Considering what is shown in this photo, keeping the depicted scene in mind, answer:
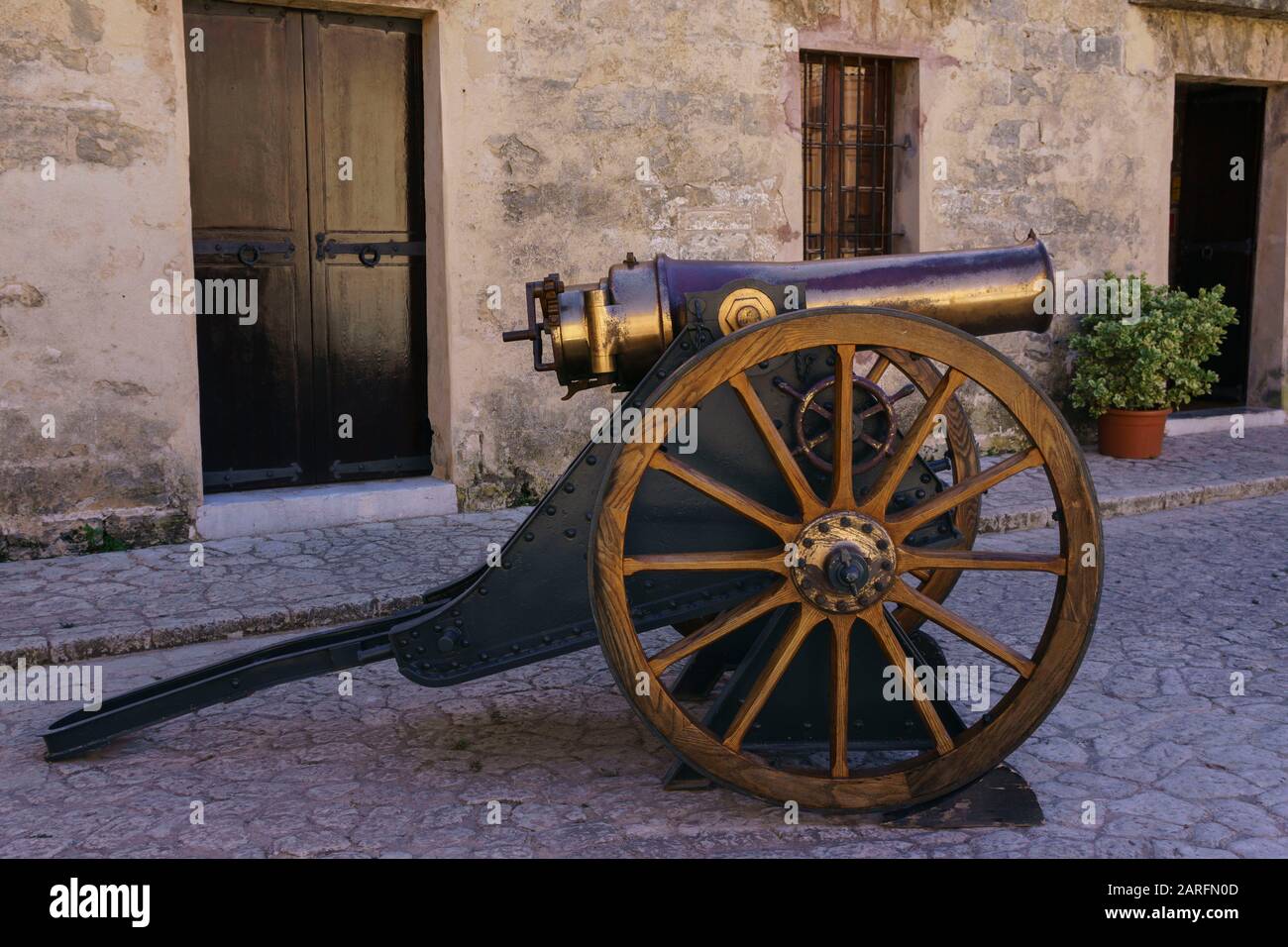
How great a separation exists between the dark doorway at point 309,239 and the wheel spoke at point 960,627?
14.3 feet

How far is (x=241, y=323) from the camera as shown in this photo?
22.1 ft

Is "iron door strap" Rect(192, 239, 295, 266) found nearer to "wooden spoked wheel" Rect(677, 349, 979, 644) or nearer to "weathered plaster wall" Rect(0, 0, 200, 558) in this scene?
"weathered plaster wall" Rect(0, 0, 200, 558)

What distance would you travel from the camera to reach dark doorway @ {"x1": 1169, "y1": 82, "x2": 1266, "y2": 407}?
405 inches

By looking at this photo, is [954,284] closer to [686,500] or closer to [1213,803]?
[686,500]

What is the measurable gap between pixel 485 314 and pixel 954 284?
3.82m

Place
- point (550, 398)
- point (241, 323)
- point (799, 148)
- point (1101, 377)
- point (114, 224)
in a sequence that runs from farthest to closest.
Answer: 1. point (1101, 377)
2. point (799, 148)
3. point (550, 398)
4. point (241, 323)
5. point (114, 224)

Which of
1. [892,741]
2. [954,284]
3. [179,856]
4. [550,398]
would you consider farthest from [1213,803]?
[550,398]

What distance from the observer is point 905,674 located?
10.8 feet

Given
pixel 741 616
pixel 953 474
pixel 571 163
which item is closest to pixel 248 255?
pixel 571 163

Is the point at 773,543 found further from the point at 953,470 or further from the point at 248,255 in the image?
the point at 248,255

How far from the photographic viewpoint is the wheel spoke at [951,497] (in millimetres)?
3225

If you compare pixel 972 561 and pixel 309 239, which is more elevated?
pixel 309 239

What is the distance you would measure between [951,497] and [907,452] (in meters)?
0.17

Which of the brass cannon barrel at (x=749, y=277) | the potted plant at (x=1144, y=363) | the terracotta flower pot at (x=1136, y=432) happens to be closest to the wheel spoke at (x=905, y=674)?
the brass cannon barrel at (x=749, y=277)
